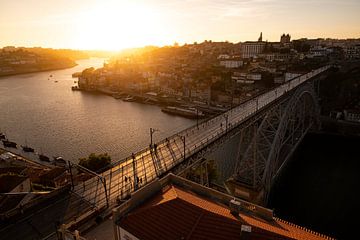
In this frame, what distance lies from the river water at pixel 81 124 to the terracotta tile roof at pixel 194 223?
98.8 ft

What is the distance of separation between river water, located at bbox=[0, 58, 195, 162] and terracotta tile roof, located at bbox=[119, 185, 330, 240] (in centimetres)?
3010

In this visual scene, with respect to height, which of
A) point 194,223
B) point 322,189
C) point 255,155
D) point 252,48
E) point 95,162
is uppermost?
point 252,48

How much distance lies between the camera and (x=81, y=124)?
57.8m

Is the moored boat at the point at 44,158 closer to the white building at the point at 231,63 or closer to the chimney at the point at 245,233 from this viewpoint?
the chimney at the point at 245,233

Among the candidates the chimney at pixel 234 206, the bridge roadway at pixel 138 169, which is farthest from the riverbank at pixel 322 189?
the chimney at pixel 234 206

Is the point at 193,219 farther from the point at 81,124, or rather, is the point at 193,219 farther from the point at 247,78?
the point at 247,78

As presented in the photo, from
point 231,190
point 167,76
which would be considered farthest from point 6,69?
point 231,190

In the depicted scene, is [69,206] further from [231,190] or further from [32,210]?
[231,190]

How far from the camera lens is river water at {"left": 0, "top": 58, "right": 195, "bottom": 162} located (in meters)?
45.2

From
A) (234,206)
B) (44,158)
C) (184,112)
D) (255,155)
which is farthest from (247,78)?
(234,206)

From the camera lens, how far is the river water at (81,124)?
45.2 meters

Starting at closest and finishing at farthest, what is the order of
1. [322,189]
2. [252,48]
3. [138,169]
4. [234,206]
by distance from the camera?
[234,206] → [138,169] → [322,189] → [252,48]

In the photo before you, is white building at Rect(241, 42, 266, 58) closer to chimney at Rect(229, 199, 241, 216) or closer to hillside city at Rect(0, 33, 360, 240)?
hillside city at Rect(0, 33, 360, 240)

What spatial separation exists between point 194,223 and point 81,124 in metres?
52.4
